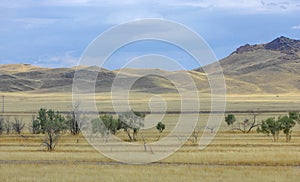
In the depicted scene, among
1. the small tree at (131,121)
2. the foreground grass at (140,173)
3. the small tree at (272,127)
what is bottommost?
the foreground grass at (140,173)

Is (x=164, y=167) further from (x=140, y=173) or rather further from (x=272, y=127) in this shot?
(x=272, y=127)

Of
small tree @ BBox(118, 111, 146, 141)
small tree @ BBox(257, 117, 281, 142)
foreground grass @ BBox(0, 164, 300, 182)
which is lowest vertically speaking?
foreground grass @ BBox(0, 164, 300, 182)

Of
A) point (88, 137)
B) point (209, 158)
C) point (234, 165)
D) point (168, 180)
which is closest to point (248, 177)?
point (168, 180)

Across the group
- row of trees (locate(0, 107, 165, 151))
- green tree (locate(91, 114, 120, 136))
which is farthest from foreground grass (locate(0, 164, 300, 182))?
green tree (locate(91, 114, 120, 136))

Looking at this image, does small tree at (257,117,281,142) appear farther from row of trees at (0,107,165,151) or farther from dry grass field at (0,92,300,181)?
dry grass field at (0,92,300,181)

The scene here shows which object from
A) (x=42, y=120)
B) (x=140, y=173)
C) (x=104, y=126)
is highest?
(x=42, y=120)

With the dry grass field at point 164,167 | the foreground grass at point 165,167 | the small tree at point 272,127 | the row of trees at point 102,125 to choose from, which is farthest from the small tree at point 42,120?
the small tree at point 272,127

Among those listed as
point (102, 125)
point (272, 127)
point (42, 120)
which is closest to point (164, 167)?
point (102, 125)

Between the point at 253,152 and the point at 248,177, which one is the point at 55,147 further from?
the point at 248,177

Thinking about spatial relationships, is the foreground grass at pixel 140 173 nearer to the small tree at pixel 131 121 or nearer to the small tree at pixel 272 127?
the small tree at pixel 272 127

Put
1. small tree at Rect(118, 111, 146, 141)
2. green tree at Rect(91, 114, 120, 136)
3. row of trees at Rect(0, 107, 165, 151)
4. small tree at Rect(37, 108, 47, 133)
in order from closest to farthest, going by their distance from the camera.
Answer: row of trees at Rect(0, 107, 165, 151), green tree at Rect(91, 114, 120, 136), small tree at Rect(37, 108, 47, 133), small tree at Rect(118, 111, 146, 141)

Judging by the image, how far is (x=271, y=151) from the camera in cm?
4388

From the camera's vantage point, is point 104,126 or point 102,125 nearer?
point 102,125

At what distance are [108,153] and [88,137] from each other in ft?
69.2
